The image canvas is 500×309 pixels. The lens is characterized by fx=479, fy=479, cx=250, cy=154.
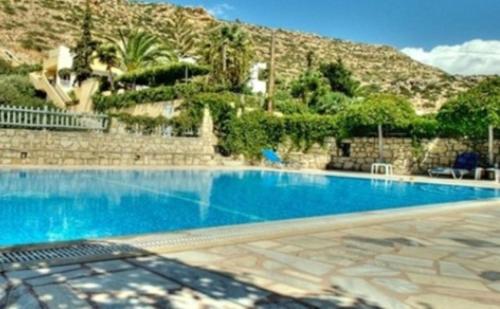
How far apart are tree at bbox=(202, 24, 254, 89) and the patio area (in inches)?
975

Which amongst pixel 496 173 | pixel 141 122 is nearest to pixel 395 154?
pixel 496 173

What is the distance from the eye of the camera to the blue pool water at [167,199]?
750 cm

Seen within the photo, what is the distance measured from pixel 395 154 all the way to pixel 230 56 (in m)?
13.3

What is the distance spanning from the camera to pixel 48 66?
36.6 metres

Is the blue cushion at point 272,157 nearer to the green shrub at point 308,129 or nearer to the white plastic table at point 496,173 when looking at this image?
the green shrub at point 308,129

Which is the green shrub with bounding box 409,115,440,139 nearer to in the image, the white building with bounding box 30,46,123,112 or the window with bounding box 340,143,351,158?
the window with bounding box 340,143,351,158

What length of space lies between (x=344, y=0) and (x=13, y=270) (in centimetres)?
2586

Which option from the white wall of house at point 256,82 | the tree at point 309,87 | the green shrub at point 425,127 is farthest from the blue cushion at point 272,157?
the white wall of house at point 256,82

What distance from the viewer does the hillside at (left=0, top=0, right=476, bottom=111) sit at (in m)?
50.0

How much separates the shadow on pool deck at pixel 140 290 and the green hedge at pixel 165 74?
957 inches

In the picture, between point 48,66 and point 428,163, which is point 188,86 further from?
point 48,66

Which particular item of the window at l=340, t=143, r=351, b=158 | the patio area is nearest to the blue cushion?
the window at l=340, t=143, r=351, b=158

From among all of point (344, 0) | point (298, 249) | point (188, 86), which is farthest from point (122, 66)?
point (298, 249)

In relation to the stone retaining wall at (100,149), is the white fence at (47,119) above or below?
above
